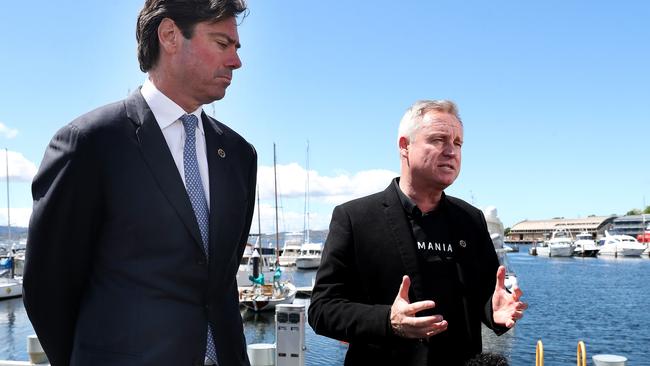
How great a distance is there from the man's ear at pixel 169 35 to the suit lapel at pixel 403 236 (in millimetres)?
1159

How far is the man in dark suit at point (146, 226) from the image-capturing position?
1.77m

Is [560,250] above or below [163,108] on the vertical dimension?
below

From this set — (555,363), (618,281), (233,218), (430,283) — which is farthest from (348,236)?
(618,281)

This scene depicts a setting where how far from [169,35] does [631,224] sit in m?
149

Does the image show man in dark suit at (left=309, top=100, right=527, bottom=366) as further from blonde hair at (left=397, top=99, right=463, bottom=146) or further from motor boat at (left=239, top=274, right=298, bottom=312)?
motor boat at (left=239, top=274, right=298, bottom=312)

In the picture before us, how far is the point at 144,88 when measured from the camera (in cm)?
208

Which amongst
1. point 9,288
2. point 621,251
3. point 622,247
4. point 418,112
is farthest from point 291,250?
point 418,112

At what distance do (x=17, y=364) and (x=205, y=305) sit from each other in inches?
251

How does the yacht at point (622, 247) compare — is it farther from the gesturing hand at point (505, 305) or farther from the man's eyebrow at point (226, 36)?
the man's eyebrow at point (226, 36)

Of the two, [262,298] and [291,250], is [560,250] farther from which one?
[262,298]

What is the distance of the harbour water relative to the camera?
74.1ft

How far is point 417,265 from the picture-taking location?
7.93 ft

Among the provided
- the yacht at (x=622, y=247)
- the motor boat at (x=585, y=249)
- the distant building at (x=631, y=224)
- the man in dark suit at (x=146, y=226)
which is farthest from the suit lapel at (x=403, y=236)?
the distant building at (x=631, y=224)

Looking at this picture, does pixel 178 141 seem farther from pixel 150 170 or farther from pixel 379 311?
pixel 379 311
